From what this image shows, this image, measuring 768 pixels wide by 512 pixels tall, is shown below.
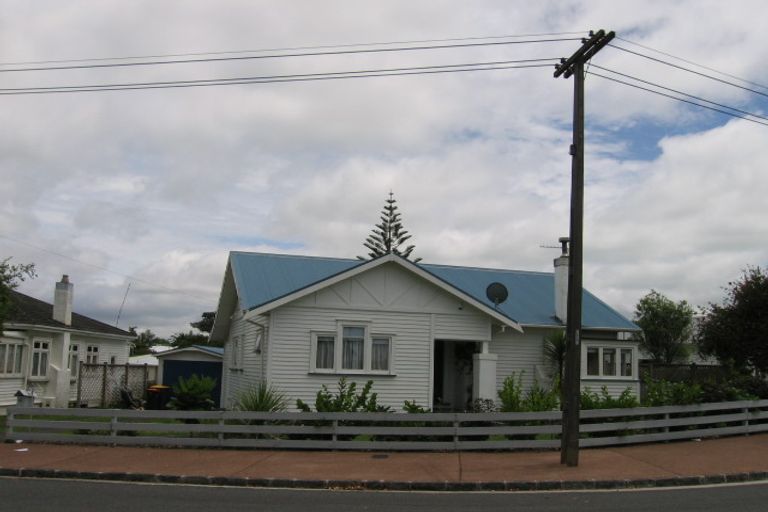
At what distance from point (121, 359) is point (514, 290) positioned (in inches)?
888

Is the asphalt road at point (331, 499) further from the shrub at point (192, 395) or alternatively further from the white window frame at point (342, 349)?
the white window frame at point (342, 349)

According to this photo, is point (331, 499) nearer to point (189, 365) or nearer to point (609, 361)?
point (609, 361)

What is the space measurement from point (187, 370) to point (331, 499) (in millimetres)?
21791

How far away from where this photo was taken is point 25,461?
1377 centimetres

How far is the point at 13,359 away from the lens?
26766mm

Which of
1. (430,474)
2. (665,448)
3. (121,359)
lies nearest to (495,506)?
(430,474)

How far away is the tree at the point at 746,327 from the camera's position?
25375mm

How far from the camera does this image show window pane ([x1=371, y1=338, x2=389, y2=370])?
20.9 metres

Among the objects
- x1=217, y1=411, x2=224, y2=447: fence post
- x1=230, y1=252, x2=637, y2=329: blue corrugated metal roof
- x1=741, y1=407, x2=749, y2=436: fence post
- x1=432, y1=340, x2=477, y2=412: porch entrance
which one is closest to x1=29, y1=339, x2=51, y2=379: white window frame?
x1=230, y1=252, x2=637, y2=329: blue corrugated metal roof

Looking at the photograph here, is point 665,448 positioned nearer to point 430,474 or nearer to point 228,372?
point 430,474

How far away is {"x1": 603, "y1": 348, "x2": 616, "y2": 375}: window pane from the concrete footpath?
7905mm

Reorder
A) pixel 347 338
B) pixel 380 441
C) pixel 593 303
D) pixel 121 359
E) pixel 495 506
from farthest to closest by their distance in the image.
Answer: pixel 121 359, pixel 593 303, pixel 347 338, pixel 380 441, pixel 495 506

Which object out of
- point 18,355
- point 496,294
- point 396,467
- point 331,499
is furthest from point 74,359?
point 331,499

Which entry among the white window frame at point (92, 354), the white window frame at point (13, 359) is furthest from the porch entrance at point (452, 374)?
the white window frame at point (92, 354)
